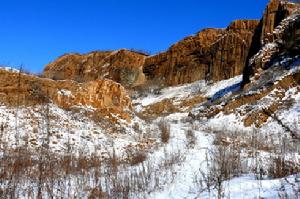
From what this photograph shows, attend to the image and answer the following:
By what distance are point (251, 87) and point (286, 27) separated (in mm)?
6072

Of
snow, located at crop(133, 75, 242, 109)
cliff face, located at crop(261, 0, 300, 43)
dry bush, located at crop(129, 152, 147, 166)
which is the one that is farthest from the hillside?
snow, located at crop(133, 75, 242, 109)

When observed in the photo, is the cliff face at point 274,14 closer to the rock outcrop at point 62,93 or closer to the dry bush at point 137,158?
the rock outcrop at point 62,93

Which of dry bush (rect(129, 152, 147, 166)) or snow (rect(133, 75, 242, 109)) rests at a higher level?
snow (rect(133, 75, 242, 109))

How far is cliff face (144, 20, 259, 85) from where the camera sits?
52688 millimetres

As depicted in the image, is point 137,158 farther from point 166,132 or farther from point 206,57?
point 206,57

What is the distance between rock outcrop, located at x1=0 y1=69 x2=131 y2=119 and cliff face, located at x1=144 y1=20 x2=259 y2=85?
112 feet

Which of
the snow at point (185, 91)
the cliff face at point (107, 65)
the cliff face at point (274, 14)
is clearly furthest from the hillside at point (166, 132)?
the cliff face at point (107, 65)

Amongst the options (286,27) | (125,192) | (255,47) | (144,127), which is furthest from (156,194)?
(255,47)

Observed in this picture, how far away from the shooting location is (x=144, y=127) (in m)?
17.3

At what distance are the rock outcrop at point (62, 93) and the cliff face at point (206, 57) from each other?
34.2 metres

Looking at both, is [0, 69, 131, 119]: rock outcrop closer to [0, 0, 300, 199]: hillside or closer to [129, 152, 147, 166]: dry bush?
[0, 0, 300, 199]: hillside

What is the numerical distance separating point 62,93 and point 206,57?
147 feet

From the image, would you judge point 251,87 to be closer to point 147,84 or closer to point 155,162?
point 155,162

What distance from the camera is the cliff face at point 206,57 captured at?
52.7 m
